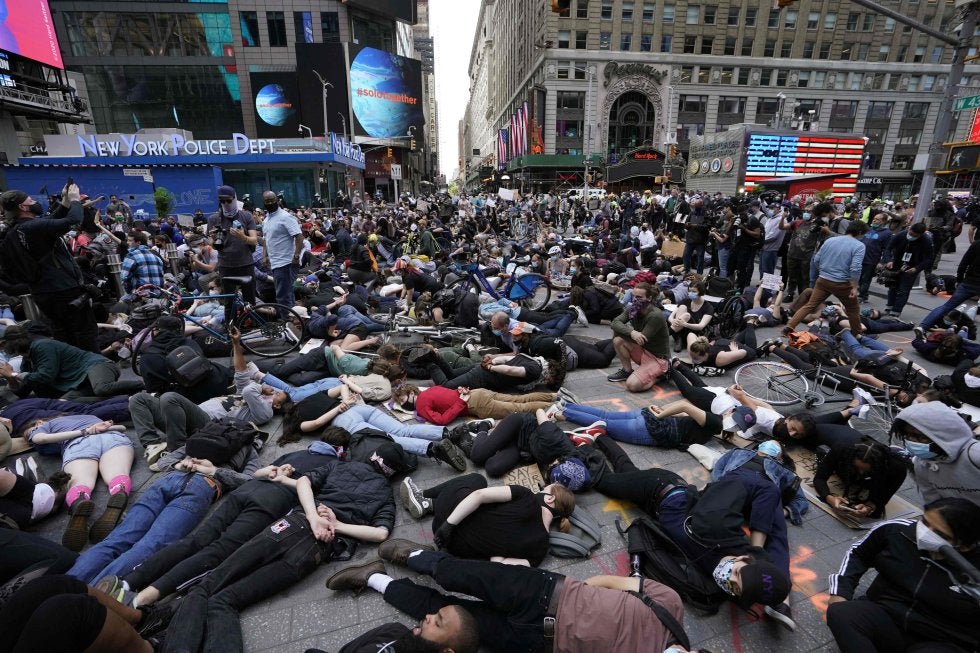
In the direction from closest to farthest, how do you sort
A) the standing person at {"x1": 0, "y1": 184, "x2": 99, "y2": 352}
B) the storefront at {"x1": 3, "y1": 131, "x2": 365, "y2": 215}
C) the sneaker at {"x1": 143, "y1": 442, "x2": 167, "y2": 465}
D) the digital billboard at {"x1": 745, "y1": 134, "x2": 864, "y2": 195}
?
1. the sneaker at {"x1": 143, "y1": 442, "x2": 167, "y2": 465}
2. the standing person at {"x1": 0, "y1": 184, "x2": 99, "y2": 352}
3. the storefront at {"x1": 3, "y1": 131, "x2": 365, "y2": 215}
4. the digital billboard at {"x1": 745, "y1": 134, "x2": 864, "y2": 195}

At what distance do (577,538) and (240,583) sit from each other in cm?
262

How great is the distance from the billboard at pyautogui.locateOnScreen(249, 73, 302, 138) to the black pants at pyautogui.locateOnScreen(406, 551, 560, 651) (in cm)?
5419

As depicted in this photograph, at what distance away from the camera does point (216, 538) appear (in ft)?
12.0

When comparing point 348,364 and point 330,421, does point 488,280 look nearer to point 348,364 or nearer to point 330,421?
point 348,364

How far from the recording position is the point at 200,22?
4431 cm

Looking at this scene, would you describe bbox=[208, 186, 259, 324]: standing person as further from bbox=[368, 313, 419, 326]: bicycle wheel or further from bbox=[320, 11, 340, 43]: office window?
bbox=[320, 11, 340, 43]: office window

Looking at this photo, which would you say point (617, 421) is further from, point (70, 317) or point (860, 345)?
point (70, 317)

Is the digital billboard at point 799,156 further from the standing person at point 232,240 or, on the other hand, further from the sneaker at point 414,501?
the sneaker at point 414,501

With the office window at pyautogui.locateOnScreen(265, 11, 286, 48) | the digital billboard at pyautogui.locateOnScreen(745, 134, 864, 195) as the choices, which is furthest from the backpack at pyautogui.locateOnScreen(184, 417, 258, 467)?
the office window at pyautogui.locateOnScreen(265, 11, 286, 48)

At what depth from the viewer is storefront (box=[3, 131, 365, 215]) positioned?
27078 mm

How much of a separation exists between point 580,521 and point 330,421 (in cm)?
320

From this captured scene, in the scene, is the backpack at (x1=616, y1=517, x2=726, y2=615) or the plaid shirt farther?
the plaid shirt

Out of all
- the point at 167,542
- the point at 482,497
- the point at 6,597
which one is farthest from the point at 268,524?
the point at 482,497

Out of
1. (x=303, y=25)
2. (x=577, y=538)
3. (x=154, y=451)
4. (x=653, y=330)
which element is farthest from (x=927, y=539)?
(x=303, y=25)
